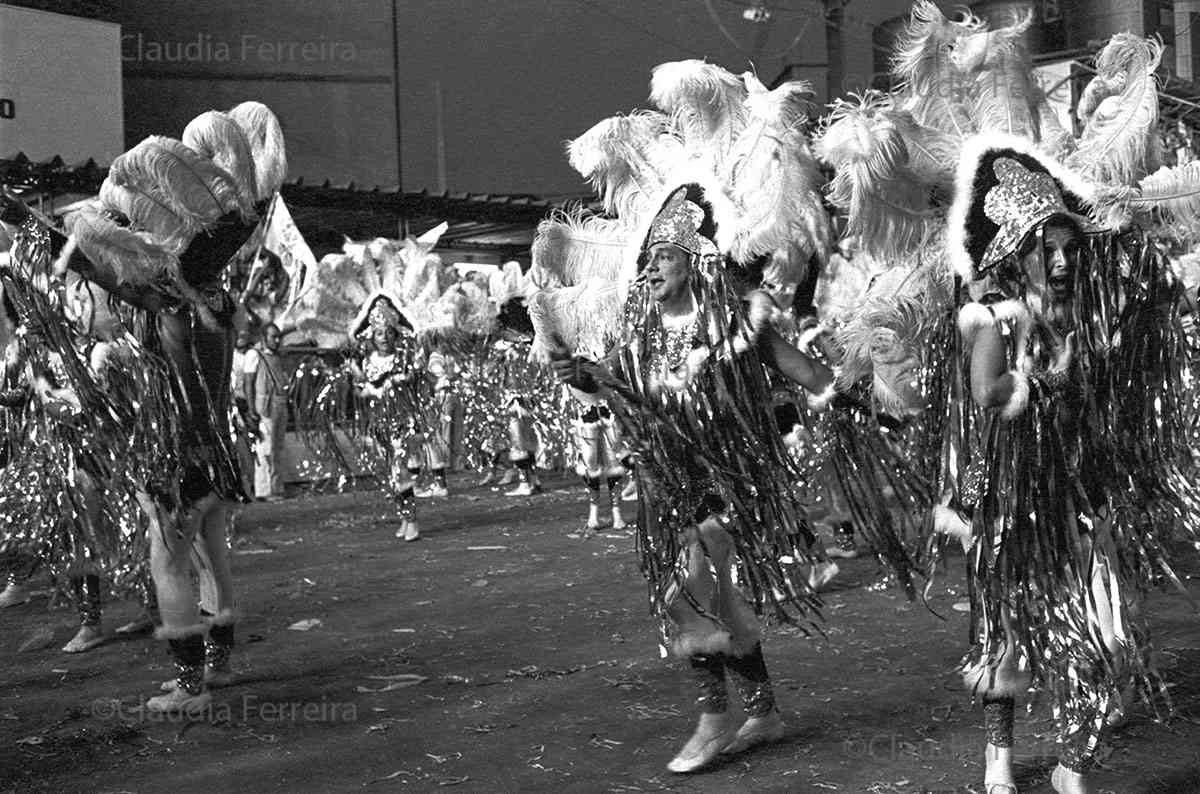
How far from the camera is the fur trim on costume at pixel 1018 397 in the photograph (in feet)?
10.8

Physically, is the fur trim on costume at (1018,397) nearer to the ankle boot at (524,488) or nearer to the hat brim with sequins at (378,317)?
the hat brim with sequins at (378,317)

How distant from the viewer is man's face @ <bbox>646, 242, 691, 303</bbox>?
3.87 m

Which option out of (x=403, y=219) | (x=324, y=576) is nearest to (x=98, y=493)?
(x=324, y=576)

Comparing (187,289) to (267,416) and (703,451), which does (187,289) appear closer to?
(703,451)

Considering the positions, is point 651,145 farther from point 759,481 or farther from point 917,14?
point 759,481

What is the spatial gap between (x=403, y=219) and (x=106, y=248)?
11.0m

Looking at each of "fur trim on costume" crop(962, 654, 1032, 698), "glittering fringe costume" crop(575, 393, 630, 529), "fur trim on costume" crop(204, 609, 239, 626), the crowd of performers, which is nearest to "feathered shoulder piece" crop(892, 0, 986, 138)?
the crowd of performers

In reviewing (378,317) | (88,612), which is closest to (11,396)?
(88,612)

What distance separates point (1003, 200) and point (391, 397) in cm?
682

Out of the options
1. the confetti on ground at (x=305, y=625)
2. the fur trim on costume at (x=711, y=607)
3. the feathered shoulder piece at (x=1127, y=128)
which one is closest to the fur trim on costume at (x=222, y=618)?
the confetti on ground at (x=305, y=625)

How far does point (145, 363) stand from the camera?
4734mm

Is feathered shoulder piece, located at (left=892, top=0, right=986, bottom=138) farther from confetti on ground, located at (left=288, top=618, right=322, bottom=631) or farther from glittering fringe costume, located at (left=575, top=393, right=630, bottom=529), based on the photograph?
glittering fringe costume, located at (left=575, top=393, right=630, bottom=529)

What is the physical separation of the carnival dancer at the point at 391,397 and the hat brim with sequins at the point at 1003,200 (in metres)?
6.57

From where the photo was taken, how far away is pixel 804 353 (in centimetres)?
417
